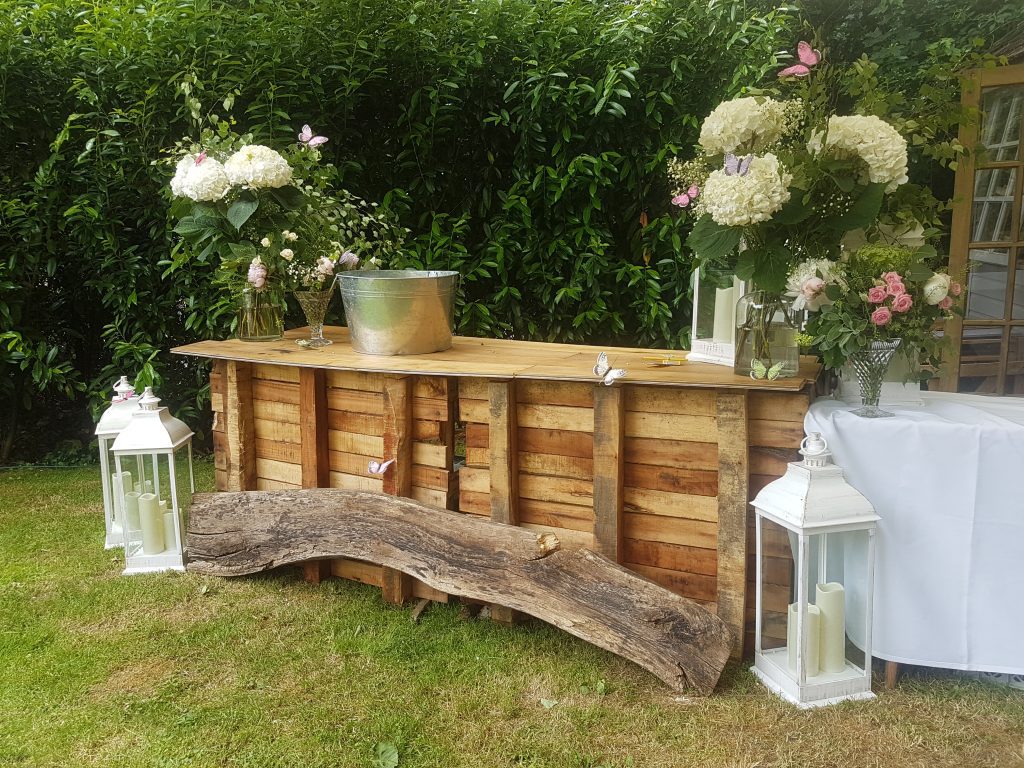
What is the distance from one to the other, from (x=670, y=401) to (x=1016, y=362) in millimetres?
2643

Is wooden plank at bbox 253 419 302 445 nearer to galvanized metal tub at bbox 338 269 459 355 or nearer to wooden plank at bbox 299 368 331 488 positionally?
wooden plank at bbox 299 368 331 488

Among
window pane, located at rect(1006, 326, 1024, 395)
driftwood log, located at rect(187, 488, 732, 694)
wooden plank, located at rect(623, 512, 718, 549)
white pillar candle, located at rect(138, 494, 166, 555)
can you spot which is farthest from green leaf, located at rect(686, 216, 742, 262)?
window pane, located at rect(1006, 326, 1024, 395)

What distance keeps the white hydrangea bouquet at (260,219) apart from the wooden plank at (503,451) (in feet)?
3.10

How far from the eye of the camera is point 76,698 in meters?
2.40

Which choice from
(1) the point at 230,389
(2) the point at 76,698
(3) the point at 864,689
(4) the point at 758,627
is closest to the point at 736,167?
(4) the point at 758,627

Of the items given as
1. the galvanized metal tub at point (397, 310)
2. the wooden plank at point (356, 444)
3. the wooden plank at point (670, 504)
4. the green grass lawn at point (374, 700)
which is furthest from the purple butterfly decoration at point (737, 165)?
the wooden plank at point (356, 444)

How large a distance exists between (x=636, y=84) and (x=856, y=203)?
1557 millimetres

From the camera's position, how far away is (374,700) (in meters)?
2.36

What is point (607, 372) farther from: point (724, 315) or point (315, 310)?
point (315, 310)

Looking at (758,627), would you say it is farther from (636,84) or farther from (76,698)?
(636,84)

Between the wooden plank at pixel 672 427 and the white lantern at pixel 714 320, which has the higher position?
the white lantern at pixel 714 320

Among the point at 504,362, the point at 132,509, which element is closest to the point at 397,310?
the point at 504,362

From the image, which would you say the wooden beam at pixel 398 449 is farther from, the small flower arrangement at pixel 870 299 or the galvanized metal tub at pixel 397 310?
the small flower arrangement at pixel 870 299

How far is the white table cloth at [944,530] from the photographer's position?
7.26ft
